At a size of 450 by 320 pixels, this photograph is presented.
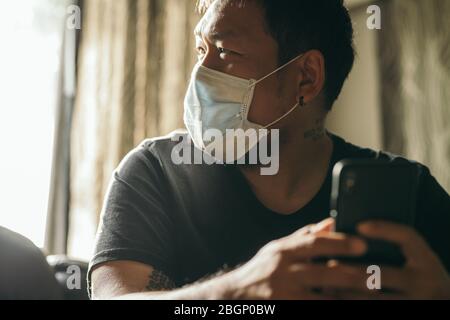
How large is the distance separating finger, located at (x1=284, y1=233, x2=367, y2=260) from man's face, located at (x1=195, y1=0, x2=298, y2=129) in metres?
0.48

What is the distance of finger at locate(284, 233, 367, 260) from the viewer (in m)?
0.55

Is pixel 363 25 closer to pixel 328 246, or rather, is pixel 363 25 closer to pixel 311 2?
pixel 311 2

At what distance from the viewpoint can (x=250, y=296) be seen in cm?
59

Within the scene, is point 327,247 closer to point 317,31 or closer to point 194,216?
point 194,216

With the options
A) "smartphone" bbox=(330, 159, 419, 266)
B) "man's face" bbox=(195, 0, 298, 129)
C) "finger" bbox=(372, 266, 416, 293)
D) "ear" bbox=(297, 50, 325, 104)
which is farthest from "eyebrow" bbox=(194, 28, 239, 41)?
"finger" bbox=(372, 266, 416, 293)

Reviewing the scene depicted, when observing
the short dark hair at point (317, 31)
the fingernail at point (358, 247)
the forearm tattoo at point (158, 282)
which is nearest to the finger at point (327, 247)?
the fingernail at point (358, 247)

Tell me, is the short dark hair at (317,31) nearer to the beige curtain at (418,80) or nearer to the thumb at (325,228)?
the thumb at (325,228)

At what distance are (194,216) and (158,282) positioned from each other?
0.17 m

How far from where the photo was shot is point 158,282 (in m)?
0.79

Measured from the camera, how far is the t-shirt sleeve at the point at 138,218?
2.60ft

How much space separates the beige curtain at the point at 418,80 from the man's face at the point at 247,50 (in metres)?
1.25

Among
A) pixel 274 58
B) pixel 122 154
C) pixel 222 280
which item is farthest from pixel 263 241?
pixel 122 154

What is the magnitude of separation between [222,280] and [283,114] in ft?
1.62

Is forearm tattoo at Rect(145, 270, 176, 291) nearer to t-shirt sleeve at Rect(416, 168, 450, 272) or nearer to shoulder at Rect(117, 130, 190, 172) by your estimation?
shoulder at Rect(117, 130, 190, 172)
